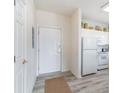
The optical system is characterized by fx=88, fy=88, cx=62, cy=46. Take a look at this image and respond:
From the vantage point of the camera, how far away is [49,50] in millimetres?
3832

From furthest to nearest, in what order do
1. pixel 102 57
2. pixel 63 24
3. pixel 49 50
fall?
pixel 102 57 < pixel 63 24 < pixel 49 50

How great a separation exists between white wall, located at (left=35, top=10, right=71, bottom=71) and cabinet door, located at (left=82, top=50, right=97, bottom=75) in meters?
0.97

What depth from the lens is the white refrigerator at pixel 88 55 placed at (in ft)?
11.1

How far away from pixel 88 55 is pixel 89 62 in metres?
0.29

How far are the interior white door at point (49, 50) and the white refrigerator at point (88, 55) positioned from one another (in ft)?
3.76

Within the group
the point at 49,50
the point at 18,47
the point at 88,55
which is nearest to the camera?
the point at 18,47

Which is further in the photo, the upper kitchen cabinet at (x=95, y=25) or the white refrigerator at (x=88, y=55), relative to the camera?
the upper kitchen cabinet at (x=95, y=25)

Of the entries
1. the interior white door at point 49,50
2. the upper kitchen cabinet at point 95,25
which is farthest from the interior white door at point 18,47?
the upper kitchen cabinet at point 95,25

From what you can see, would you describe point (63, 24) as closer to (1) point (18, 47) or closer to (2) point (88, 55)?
(2) point (88, 55)

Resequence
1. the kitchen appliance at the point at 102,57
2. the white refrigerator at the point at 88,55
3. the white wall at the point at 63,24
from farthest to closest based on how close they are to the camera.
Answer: the kitchen appliance at the point at 102,57 < the white wall at the point at 63,24 < the white refrigerator at the point at 88,55

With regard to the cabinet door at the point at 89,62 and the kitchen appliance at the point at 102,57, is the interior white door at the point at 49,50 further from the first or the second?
the kitchen appliance at the point at 102,57

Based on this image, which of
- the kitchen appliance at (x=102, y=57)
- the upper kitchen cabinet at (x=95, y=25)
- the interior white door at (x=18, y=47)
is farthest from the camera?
the upper kitchen cabinet at (x=95, y=25)

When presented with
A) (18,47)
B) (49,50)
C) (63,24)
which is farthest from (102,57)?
(18,47)
